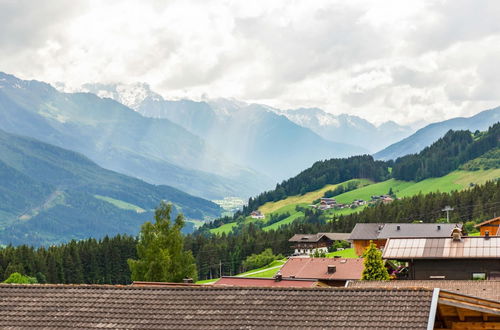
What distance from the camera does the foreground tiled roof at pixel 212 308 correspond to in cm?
1639

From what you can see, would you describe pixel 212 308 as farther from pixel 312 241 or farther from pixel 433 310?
pixel 312 241

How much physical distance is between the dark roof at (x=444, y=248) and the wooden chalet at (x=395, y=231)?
39.9 m

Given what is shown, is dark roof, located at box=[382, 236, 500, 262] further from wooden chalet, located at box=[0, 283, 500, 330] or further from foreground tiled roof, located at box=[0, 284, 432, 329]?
foreground tiled roof, located at box=[0, 284, 432, 329]

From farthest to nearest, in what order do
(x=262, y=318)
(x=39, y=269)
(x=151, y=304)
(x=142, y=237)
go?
(x=39, y=269) < (x=142, y=237) < (x=151, y=304) < (x=262, y=318)

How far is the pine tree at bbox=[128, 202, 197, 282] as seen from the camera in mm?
68625

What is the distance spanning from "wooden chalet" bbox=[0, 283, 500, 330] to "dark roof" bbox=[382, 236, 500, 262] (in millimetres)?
33108

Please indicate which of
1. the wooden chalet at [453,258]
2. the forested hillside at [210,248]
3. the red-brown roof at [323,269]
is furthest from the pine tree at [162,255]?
the forested hillside at [210,248]

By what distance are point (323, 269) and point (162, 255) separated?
1754 centimetres

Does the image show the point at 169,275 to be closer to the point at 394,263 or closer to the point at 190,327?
the point at 394,263

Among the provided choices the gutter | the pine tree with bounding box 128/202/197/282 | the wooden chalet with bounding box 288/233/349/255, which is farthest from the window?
the wooden chalet with bounding box 288/233/349/255

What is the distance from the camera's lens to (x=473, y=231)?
124 m

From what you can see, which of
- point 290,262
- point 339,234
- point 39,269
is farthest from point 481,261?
point 339,234

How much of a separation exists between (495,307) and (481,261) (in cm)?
3404

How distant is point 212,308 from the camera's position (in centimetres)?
1788
